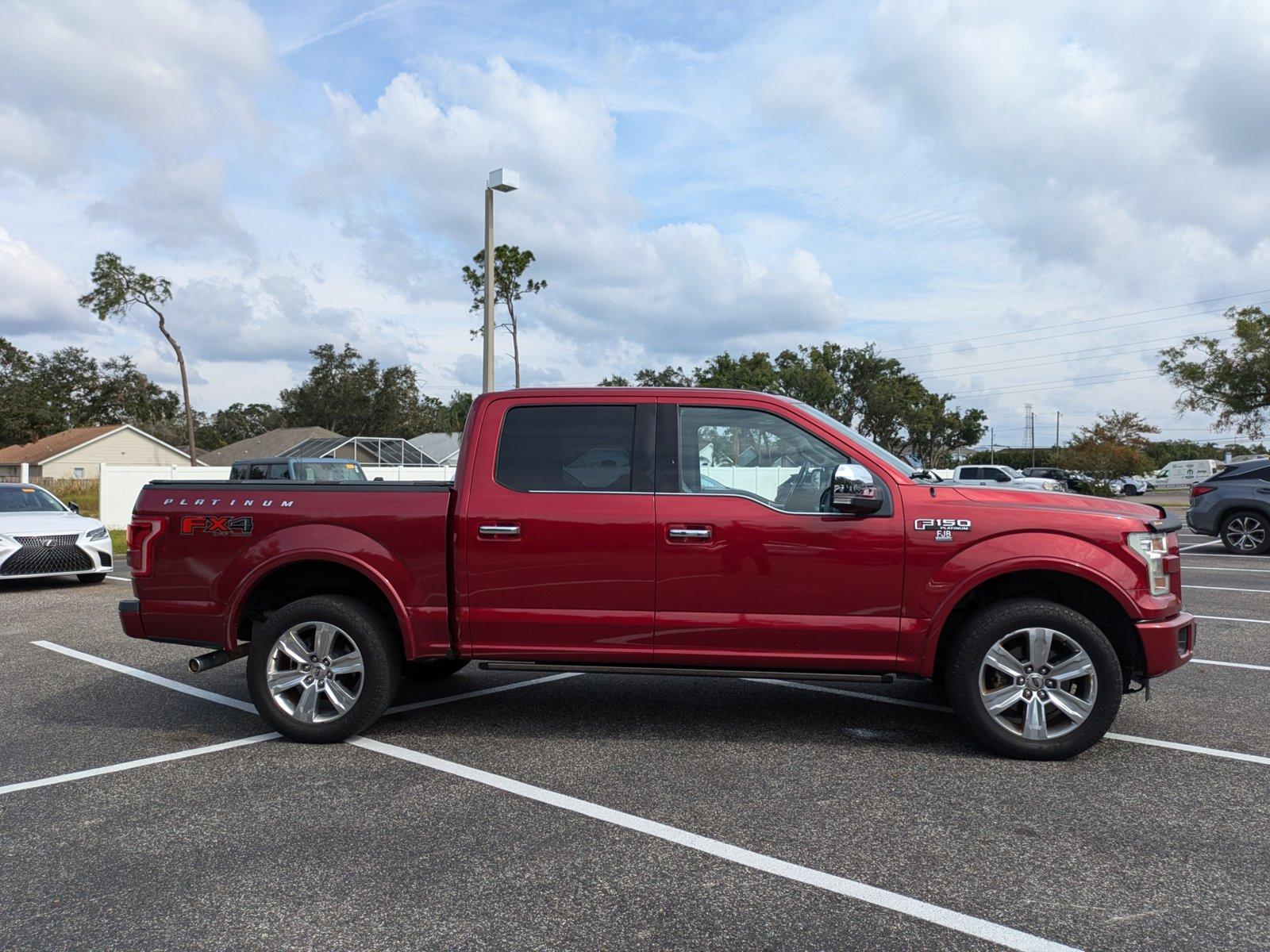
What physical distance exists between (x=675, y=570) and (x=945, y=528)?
137 cm

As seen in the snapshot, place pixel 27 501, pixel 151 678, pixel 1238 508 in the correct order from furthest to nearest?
pixel 1238 508 → pixel 27 501 → pixel 151 678

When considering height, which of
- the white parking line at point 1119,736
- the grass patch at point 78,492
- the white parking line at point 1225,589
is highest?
the grass patch at point 78,492

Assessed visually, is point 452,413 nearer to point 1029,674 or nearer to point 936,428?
point 936,428

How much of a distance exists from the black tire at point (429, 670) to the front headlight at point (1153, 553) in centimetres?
390

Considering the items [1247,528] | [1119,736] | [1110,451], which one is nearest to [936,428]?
[1110,451]

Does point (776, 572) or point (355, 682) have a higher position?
point (776, 572)

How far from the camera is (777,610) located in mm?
4926

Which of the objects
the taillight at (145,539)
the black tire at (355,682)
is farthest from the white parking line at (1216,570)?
the taillight at (145,539)

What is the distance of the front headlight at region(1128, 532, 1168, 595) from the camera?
15.8 feet

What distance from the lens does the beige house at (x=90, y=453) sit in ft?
200

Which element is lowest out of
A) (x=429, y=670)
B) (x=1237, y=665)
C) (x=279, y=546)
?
(x=1237, y=665)

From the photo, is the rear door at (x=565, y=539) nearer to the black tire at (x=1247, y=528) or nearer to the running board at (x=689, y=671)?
the running board at (x=689, y=671)

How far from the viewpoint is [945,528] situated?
4.86 metres

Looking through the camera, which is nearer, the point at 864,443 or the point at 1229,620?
the point at 864,443
